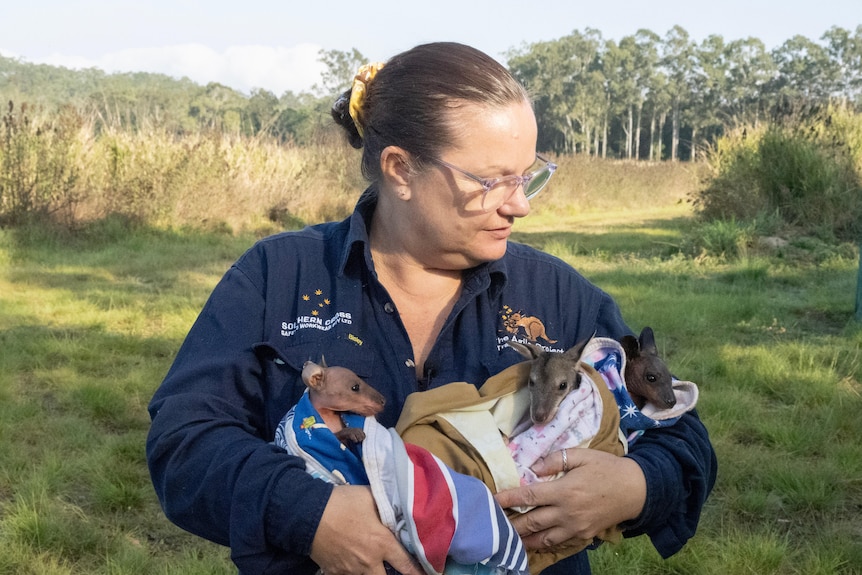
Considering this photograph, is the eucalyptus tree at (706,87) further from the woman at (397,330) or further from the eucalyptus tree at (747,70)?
the woman at (397,330)

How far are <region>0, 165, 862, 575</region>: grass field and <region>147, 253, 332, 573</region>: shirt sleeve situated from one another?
6.17 ft

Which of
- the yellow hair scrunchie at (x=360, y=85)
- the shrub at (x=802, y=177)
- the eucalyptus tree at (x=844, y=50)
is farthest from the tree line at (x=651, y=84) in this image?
the yellow hair scrunchie at (x=360, y=85)

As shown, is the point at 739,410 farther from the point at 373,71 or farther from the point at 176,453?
the point at 176,453

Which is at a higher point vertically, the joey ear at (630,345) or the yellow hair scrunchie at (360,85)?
the yellow hair scrunchie at (360,85)

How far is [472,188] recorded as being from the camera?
6.88 ft

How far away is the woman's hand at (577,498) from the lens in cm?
185

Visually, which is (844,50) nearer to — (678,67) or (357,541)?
(678,67)

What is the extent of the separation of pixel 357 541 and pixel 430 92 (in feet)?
3.64

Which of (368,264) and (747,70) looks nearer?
(368,264)

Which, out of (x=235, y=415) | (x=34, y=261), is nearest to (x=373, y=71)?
(x=235, y=415)

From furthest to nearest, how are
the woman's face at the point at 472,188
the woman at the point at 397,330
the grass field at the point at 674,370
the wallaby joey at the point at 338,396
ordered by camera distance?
the grass field at the point at 674,370
the woman's face at the point at 472,188
the wallaby joey at the point at 338,396
the woman at the point at 397,330

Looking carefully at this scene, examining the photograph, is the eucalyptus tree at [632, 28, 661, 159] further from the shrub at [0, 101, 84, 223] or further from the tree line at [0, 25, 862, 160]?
the shrub at [0, 101, 84, 223]

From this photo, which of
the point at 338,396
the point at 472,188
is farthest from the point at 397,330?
the point at 472,188

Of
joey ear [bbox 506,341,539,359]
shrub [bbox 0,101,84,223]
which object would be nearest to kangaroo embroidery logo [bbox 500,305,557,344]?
joey ear [bbox 506,341,539,359]
